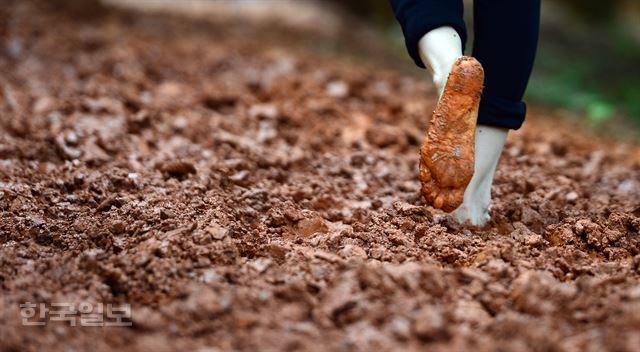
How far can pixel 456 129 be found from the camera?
5.47ft

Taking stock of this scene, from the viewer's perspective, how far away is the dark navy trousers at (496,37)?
1.72 m

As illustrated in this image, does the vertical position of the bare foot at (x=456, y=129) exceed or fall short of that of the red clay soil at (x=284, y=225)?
it exceeds it

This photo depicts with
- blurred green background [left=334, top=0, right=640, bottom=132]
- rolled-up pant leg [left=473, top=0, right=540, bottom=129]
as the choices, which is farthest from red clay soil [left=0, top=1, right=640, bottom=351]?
blurred green background [left=334, top=0, right=640, bottom=132]

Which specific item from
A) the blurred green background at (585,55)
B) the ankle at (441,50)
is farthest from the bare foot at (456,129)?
the blurred green background at (585,55)

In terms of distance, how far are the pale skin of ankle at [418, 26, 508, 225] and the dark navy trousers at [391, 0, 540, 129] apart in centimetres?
2

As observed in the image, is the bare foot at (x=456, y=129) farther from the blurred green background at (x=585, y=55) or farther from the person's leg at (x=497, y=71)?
the blurred green background at (x=585, y=55)

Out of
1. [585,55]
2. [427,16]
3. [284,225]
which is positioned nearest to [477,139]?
[427,16]

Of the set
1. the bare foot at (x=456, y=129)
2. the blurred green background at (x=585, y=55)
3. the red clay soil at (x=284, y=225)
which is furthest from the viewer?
the blurred green background at (x=585, y=55)

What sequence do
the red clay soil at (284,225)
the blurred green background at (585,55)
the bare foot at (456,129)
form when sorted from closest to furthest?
the red clay soil at (284,225)
the bare foot at (456,129)
the blurred green background at (585,55)

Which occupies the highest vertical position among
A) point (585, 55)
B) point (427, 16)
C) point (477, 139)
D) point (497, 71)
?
point (427, 16)

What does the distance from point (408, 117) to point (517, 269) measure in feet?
4.91

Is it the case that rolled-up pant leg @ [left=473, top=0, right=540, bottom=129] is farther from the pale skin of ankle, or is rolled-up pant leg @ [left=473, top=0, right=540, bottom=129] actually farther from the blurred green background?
the blurred green background

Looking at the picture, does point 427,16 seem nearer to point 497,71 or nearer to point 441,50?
point 441,50

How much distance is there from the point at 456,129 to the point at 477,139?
0.14 m
